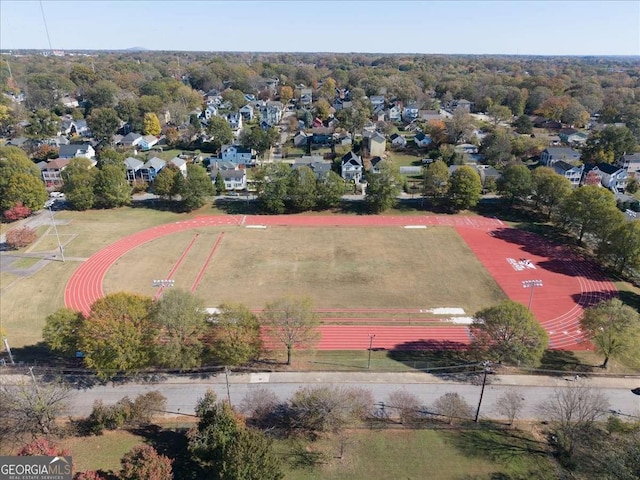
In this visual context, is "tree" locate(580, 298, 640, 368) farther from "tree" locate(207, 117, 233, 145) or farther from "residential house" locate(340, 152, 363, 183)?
"tree" locate(207, 117, 233, 145)

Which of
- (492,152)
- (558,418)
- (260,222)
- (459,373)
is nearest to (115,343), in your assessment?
(459,373)

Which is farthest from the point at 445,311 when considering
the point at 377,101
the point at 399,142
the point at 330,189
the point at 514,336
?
the point at 377,101

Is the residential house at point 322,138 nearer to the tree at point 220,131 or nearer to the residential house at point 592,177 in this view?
the tree at point 220,131

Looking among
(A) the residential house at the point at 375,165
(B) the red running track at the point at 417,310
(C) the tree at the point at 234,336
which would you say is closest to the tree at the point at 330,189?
(B) the red running track at the point at 417,310

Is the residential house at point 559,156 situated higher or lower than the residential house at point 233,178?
higher

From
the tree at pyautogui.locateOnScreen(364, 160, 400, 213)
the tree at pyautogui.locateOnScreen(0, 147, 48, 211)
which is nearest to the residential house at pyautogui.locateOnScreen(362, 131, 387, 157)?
the tree at pyautogui.locateOnScreen(364, 160, 400, 213)
